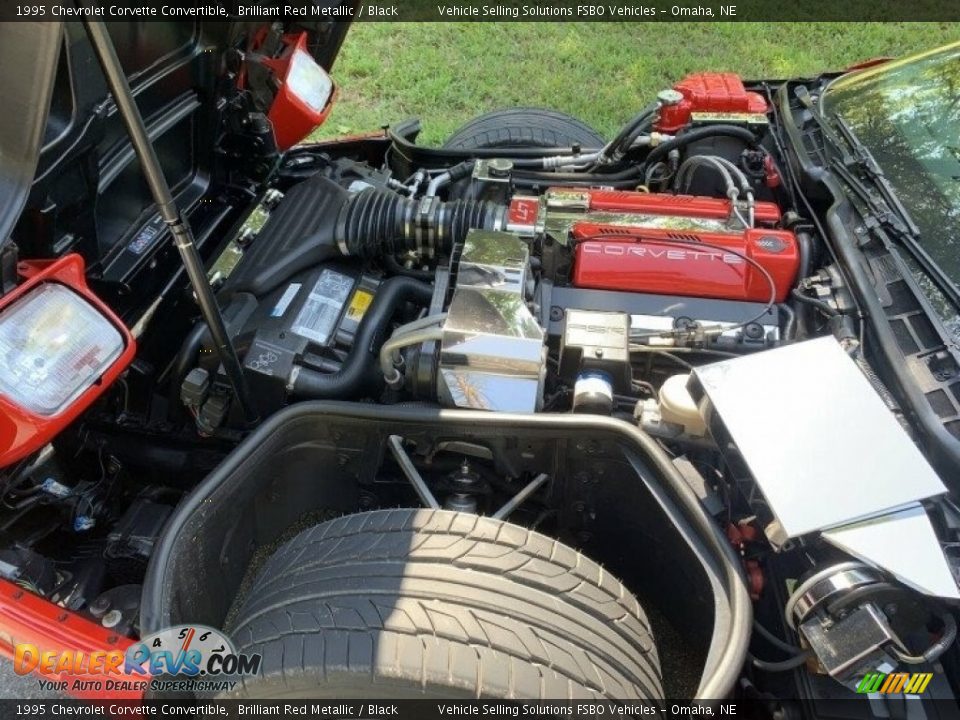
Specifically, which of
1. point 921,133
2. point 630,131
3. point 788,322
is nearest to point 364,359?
point 788,322

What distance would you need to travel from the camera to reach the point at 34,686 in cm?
204

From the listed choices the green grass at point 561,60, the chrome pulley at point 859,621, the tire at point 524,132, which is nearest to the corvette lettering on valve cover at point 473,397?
the chrome pulley at point 859,621

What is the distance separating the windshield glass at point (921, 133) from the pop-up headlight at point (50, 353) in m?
1.71

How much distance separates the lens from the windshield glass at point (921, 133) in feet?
5.82

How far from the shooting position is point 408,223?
7.10 ft

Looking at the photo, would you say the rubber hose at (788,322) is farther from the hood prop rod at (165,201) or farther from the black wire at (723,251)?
the hood prop rod at (165,201)

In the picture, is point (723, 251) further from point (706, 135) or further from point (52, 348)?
point (52, 348)

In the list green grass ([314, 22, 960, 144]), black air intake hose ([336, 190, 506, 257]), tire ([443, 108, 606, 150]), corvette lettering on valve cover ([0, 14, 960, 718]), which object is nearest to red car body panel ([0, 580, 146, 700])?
corvette lettering on valve cover ([0, 14, 960, 718])

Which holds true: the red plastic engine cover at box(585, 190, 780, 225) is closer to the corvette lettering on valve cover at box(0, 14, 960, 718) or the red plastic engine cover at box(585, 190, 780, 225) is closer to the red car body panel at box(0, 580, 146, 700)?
the corvette lettering on valve cover at box(0, 14, 960, 718)

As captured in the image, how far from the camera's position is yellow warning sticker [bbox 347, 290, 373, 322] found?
207 cm

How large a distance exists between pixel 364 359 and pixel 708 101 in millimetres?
1430

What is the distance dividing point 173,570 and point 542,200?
1.34 metres

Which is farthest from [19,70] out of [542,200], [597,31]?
[597,31]

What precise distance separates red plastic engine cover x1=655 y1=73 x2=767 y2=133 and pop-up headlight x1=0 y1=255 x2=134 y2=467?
1821 millimetres
